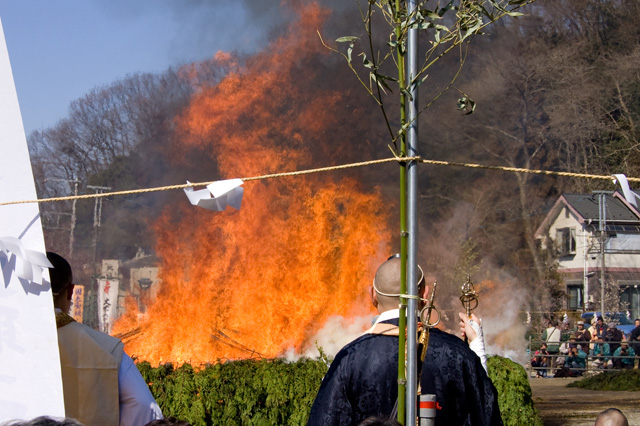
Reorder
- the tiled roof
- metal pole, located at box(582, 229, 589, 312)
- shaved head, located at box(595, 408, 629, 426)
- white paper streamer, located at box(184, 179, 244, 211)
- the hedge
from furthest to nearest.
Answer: the tiled roof → metal pole, located at box(582, 229, 589, 312) → the hedge → shaved head, located at box(595, 408, 629, 426) → white paper streamer, located at box(184, 179, 244, 211)

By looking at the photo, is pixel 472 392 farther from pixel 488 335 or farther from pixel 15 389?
pixel 488 335

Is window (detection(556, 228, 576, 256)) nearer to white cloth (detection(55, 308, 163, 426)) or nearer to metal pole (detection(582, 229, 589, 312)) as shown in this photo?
metal pole (detection(582, 229, 589, 312))

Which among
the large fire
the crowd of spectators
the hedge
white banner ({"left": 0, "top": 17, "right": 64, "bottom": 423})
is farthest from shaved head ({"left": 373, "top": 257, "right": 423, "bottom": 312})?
the large fire

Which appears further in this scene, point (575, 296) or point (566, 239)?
point (566, 239)

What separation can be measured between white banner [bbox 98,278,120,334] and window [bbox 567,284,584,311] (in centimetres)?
2167

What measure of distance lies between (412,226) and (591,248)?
123 ft

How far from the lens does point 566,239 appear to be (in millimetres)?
39562

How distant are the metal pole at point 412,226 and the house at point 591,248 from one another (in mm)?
35063

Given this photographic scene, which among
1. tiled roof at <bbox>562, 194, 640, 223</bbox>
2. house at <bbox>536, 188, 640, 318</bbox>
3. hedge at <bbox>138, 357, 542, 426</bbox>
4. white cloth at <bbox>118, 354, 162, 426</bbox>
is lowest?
hedge at <bbox>138, 357, 542, 426</bbox>

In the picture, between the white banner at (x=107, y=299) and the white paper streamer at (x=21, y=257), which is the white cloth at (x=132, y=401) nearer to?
the white paper streamer at (x=21, y=257)

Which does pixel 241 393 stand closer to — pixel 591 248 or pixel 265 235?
pixel 265 235

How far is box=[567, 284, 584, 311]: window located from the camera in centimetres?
3747

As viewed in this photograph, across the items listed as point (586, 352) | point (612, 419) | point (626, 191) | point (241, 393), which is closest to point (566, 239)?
point (586, 352)

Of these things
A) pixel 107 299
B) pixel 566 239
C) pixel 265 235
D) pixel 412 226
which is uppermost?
pixel 566 239
